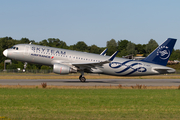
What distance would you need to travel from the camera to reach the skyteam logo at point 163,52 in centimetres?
3609

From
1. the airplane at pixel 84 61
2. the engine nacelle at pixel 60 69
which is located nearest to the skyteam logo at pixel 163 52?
the airplane at pixel 84 61

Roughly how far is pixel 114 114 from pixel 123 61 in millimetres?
24672

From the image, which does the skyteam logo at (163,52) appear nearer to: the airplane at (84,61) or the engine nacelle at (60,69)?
the airplane at (84,61)

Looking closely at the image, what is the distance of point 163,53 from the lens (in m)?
36.3

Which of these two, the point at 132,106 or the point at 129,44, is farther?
the point at 129,44

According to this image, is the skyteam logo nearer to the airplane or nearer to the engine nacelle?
the airplane

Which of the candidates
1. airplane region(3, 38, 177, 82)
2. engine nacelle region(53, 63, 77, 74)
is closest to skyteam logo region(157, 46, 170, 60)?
airplane region(3, 38, 177, 82)

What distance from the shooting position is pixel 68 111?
41.2 feet

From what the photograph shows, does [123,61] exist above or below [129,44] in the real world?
below

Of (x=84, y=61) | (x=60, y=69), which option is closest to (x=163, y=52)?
(x=84, y=61)

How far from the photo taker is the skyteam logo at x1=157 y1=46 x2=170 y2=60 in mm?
36094

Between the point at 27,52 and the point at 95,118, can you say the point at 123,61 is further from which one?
the point at 95,118

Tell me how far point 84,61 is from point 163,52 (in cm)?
1234

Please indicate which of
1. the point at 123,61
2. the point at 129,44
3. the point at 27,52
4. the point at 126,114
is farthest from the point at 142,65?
the point at 129,44
